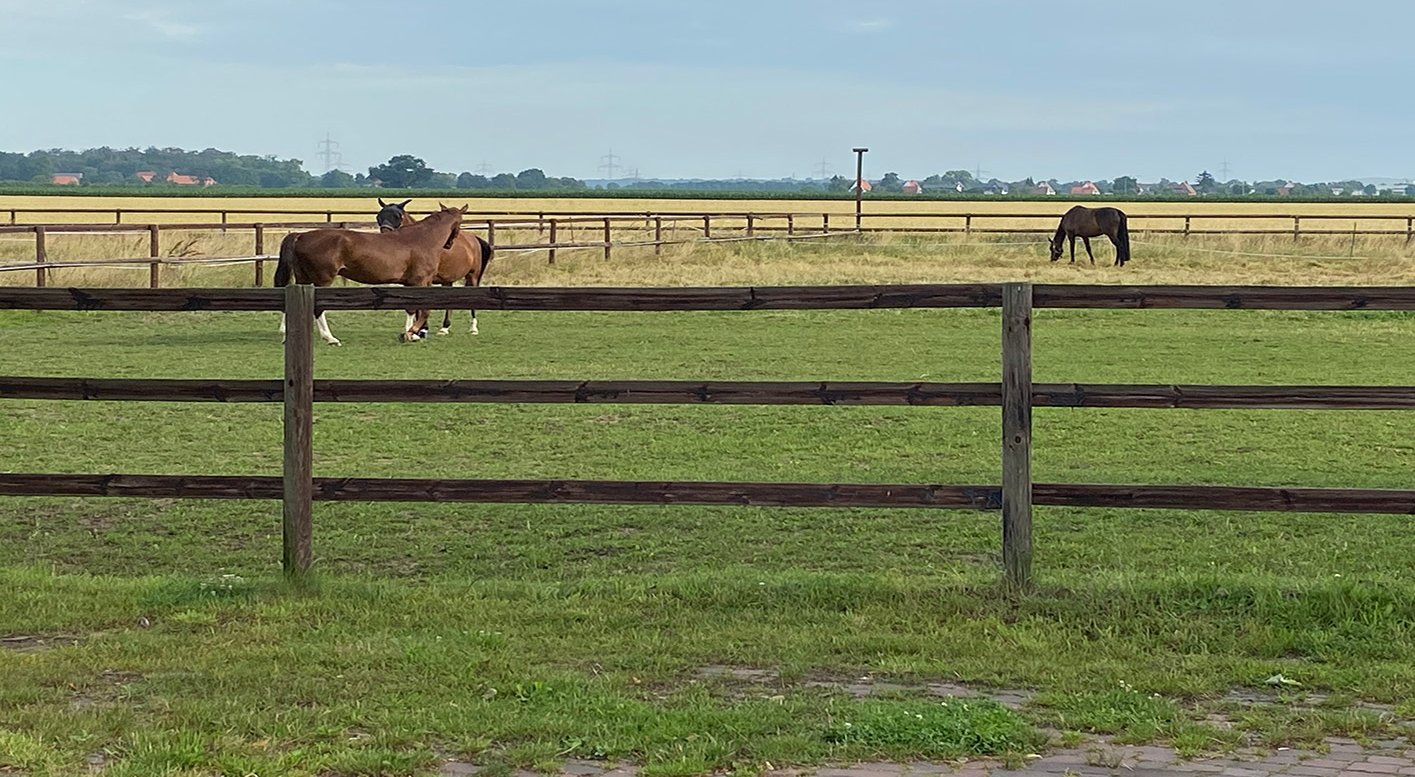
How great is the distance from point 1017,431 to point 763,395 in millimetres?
941

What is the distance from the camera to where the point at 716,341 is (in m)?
19.0

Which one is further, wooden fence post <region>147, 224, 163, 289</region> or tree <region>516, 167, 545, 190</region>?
tree <region>516, 167, 545, 190</region>

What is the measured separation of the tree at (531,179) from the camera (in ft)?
537

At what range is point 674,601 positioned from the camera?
594 cm

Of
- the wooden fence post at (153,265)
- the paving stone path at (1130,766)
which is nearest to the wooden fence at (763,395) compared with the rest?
the paving stone path at (1130,766)

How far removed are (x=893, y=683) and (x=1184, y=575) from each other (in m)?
1.75

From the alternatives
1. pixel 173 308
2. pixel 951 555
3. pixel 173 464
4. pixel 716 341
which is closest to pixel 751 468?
pixel 951 555

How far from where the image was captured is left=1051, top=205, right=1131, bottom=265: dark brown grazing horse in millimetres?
34312

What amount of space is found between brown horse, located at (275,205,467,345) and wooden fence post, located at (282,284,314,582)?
12379mm

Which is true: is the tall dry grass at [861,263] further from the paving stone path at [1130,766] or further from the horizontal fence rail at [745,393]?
the paving stone path at [1130,766]

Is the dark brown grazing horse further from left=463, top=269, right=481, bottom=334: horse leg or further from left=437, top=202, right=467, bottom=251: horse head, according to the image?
left=437, top=202, right=467, bottom=251: horse head

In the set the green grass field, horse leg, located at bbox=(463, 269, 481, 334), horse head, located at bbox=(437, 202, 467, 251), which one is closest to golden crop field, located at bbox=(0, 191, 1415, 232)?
horse leg, located at bbox=(463, 269, 481, 334)

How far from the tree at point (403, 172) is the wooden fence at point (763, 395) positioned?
138546mm

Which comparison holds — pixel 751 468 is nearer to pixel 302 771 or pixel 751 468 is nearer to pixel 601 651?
pixel 601 651
